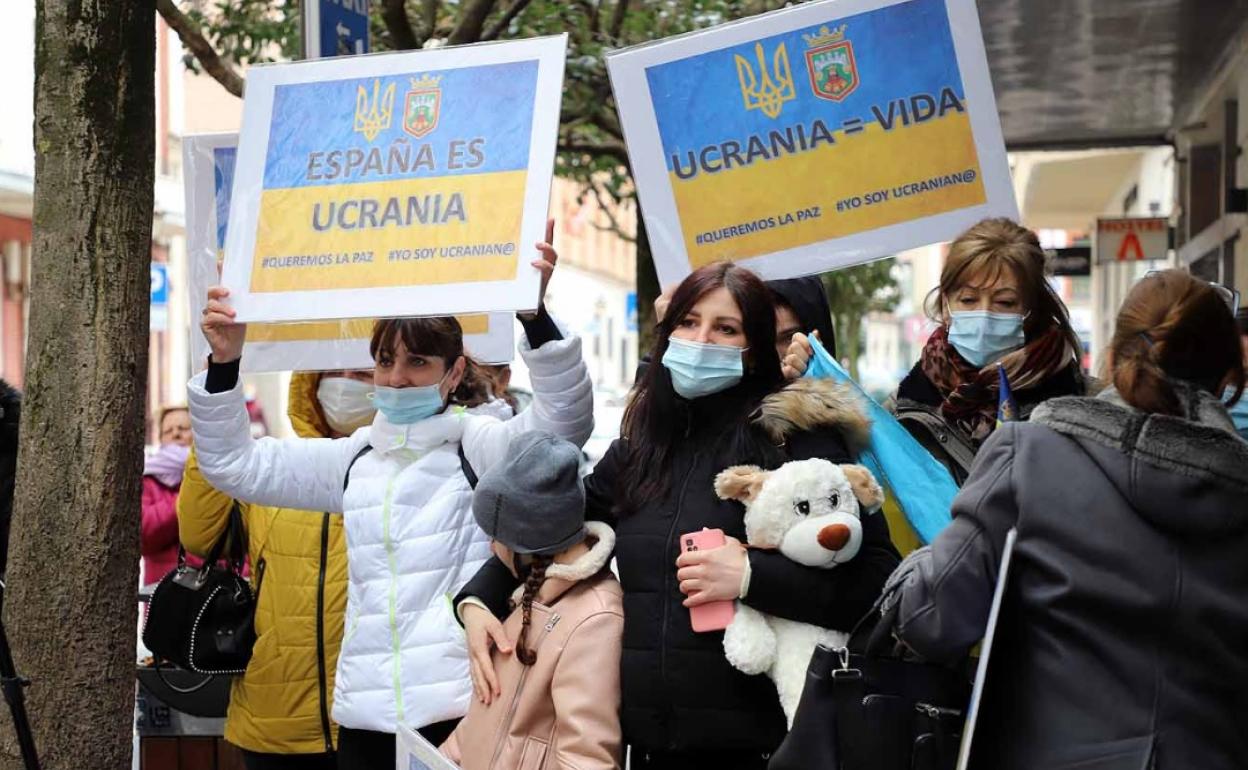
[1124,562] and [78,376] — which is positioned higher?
[78,376]

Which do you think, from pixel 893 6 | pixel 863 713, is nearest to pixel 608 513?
pixel 863 713

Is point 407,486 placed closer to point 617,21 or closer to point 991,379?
point 991,379

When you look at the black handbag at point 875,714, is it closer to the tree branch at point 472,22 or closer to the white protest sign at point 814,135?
the white protest sign at point 814,135

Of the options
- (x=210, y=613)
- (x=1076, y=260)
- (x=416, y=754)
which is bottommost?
(x=416, y=754)

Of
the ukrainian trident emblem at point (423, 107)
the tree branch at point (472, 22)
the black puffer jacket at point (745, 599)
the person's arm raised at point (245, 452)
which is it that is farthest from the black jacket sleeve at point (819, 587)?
the tree branch at point (472, 22)

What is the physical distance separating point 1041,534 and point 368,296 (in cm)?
172

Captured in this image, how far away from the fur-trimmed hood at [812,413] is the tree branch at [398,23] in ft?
16.5

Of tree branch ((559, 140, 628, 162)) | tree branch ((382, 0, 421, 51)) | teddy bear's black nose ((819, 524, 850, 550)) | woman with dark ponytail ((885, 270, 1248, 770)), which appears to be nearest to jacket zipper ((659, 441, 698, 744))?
teddy bear's black nose ((819, 524, 850, 550))

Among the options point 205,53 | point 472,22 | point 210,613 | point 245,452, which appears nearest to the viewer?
point 245,452

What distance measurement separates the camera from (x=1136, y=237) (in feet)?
56.0

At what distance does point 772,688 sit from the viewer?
3482 millimetres

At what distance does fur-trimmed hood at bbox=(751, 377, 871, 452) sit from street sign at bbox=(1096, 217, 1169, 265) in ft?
46.5

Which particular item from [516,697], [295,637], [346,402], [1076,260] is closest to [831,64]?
[346,402]

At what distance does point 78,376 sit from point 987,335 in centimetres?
220
